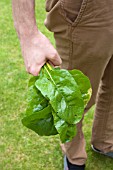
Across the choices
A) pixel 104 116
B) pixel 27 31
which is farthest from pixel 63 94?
pixel 104 116

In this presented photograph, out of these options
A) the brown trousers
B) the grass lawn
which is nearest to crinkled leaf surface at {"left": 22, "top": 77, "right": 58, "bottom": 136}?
the brown trousers

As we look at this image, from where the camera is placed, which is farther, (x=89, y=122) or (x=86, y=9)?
(x=89, y=122)

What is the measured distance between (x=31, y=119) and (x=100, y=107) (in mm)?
921

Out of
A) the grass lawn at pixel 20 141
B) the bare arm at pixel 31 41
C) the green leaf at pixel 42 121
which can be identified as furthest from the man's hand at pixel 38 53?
the grass lawn at pixel 20 141

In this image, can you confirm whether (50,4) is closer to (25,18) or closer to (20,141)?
(25,18)

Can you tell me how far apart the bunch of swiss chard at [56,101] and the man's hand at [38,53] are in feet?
0.09

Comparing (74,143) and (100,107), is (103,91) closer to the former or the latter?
(100,107)

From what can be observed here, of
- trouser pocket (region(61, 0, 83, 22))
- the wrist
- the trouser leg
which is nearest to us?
the wrist

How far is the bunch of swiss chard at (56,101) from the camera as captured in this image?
135 cm

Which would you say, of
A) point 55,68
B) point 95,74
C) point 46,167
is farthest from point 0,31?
point 55,68

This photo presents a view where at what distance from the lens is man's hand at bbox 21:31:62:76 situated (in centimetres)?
142

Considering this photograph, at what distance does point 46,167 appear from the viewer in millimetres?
2396

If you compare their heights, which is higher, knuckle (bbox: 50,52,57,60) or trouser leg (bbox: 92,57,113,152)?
knuckle (bbox: 50,52,57,60)

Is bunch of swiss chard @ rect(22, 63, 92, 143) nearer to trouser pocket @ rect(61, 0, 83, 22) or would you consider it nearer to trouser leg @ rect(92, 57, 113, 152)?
trouser pocket @ rect(61, 0, 83, 22)
